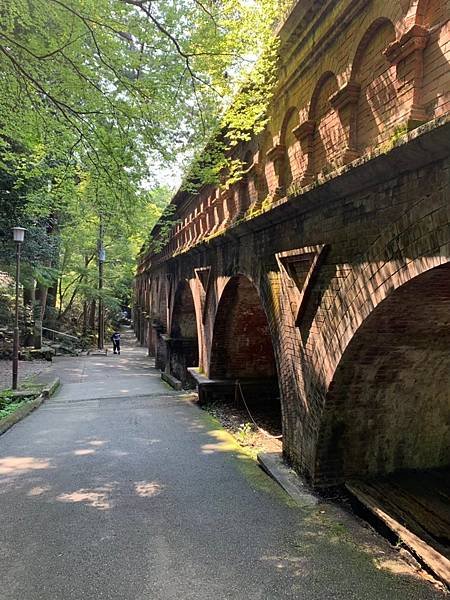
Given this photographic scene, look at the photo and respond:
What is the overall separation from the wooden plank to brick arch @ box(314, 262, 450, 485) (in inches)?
13.6

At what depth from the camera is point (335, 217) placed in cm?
489

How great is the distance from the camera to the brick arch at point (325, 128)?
4895 millimetres

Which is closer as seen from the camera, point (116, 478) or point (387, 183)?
point (387, 183)

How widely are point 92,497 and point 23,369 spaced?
13645 mm

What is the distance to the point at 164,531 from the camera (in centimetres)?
474

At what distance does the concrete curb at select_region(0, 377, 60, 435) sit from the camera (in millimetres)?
9000

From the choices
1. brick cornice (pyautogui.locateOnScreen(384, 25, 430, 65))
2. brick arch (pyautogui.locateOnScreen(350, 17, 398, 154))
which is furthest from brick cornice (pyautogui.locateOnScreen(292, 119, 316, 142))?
brick cornice (pyautogui.locateOnScreen(384, 25, 430, 65))

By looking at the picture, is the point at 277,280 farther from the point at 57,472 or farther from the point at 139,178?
the point at 57,472

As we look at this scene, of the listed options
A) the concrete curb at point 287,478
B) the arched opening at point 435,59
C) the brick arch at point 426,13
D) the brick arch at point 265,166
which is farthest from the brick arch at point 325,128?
the concrete curb at point 287,478

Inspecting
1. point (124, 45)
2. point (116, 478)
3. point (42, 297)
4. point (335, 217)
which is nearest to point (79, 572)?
point (116, 478)

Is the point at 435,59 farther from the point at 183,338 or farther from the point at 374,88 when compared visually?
the point at 183,338

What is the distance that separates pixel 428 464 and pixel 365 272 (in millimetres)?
3287

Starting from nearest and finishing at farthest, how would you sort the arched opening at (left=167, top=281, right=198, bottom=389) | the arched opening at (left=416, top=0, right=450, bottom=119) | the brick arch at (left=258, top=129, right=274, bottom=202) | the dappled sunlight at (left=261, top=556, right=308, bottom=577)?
the arched opening at (left=416, top=0, right=450, bottom=119)
the dappled sunlight at (left=261, top=556, right=308, bottom=577)
the brick arch at (left=258, top=129, right=274, bottom=202)
the arched opening at (left=167, top=281, right=198, bottom=389)

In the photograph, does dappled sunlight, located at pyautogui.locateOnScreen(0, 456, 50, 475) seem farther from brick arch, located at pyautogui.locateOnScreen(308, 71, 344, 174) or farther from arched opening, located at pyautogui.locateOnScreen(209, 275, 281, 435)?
brick arch, located at pyautogui.locateOnScreen(308, 71, 344, 174)
